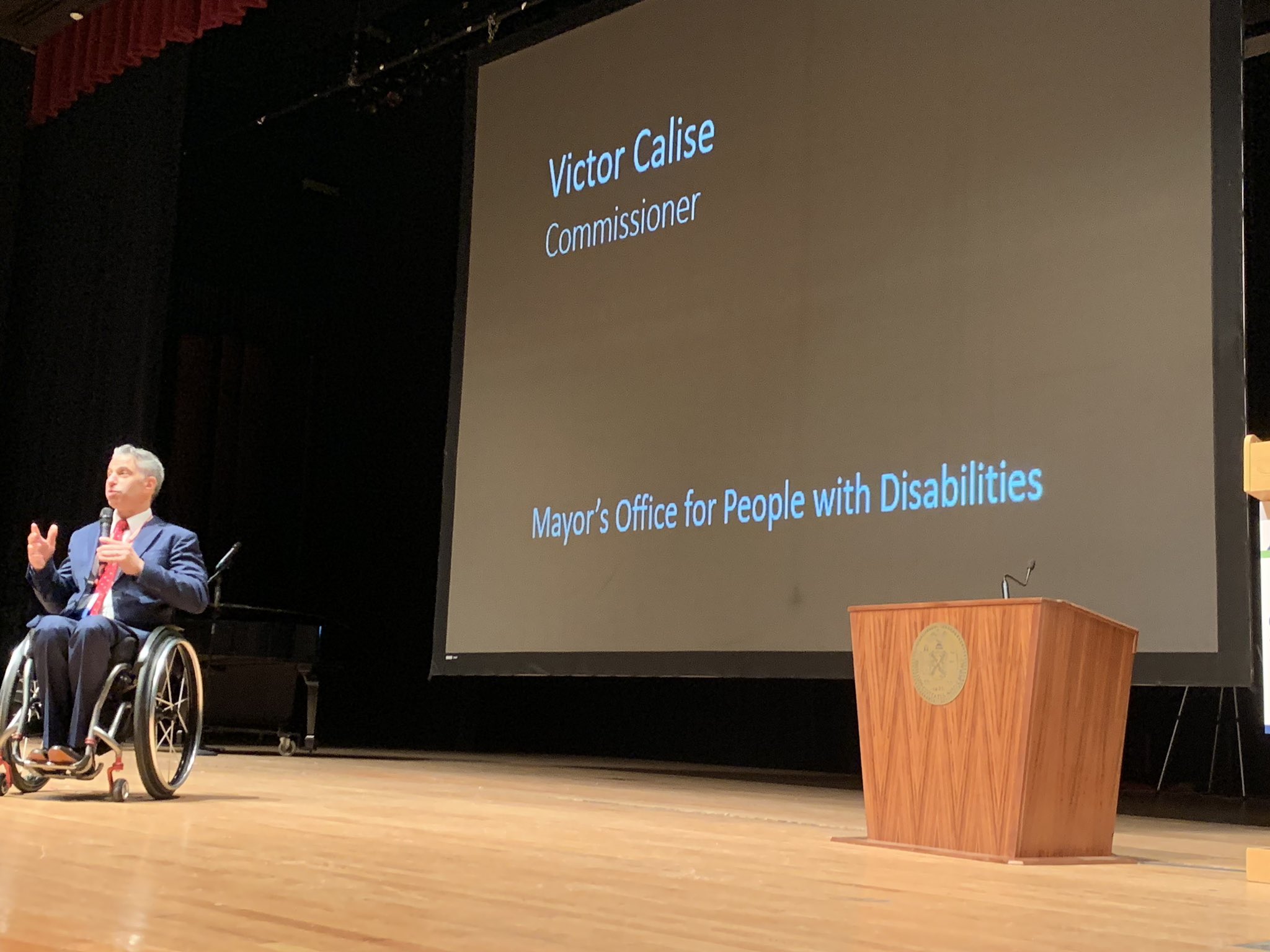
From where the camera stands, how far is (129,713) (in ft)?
10.5

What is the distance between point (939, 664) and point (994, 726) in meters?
0.15

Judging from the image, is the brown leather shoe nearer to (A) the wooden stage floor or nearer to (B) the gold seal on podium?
(A) the wooden stage floor

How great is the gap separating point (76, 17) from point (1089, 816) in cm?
532

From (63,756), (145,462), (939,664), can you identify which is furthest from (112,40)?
(939,664)

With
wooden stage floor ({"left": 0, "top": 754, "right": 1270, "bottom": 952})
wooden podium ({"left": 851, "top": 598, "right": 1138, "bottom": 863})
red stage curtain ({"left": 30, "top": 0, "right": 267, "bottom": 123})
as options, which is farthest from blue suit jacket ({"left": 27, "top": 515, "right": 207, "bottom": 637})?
red stage curtain ({"left": 30, "top": 0, "right": 267, "bottom": 123})

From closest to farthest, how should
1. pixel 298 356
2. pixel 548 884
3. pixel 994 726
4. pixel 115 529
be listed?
1. pixel 548 884
2. pixel 994 726
3. pixel 115 529
4. pixel 298 356

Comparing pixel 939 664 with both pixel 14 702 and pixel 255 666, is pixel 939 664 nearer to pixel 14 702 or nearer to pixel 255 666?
pixel 14 702

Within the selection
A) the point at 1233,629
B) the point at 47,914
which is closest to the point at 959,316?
the point at 1233,629

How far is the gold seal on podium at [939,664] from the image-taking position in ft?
8.07

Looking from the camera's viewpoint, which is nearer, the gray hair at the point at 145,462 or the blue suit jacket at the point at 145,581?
the blue suit jacket at the point at 145,581

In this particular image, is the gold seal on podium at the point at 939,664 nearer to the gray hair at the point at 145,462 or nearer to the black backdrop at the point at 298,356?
the gray hair at the point at 145,462

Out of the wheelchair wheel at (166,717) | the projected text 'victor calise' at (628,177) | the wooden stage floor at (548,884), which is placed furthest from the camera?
the projected text 'victor calise' at (628,177)

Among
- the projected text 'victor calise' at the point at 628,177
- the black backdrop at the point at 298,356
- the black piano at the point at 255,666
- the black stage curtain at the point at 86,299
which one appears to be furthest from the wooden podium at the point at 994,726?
the black stage curtain at the point at 86,299

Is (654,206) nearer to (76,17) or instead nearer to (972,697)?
(972,697)
